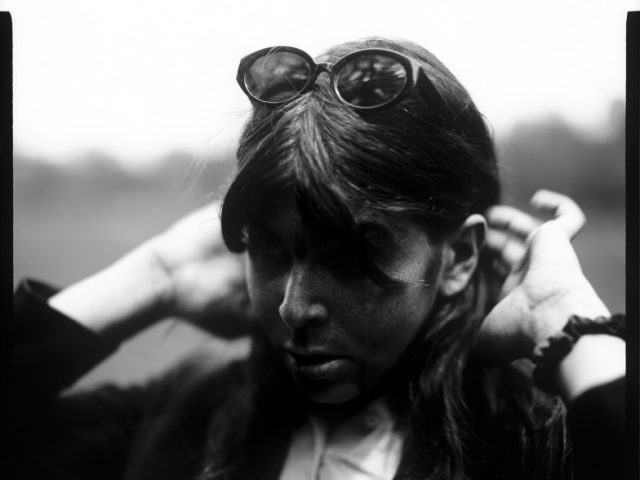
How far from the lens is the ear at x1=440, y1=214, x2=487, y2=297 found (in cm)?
164

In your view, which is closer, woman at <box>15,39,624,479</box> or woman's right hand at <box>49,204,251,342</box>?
woman at <box>15,39,624,479</box>

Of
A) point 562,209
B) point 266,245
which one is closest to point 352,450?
point 266,245

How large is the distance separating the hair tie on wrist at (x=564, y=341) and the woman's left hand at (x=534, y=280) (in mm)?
15

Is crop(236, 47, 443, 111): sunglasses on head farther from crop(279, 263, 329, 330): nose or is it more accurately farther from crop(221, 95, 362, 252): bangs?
crop(279, 263, 329, 330): nose

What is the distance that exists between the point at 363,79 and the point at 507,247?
0.54m

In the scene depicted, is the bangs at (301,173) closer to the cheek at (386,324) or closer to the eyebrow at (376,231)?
the eyebrow at (376,231)

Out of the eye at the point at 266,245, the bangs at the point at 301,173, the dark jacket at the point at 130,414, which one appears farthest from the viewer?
the dark jacket at the point at 130,414

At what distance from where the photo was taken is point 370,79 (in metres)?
1.55

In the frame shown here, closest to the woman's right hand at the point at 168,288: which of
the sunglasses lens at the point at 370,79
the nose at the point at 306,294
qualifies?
the nose at the point at 306,294

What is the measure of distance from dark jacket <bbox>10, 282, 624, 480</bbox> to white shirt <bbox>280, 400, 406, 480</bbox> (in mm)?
49

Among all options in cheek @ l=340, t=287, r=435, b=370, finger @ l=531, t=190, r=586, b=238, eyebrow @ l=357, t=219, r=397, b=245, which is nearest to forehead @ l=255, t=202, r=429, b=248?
eyebrow @ l=357, t=219, r=397, b=245

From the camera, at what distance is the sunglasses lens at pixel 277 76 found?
159 cm

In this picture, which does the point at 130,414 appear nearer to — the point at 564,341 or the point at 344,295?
the point at 344,295

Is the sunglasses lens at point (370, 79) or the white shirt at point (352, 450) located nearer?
the sunglasses lens at point (370, 79)
